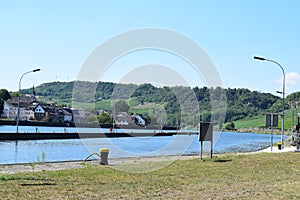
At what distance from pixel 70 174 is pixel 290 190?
824cm

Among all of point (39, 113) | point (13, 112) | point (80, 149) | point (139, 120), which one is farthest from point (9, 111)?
point (80, 149)

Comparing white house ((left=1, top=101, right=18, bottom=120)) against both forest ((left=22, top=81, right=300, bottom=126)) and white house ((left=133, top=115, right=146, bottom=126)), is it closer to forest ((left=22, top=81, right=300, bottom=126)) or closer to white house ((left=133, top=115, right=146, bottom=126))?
forest ((left=22, top=81, right=300, bottom=126))

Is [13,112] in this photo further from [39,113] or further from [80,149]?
[80,149]

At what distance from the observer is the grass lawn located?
42.0 feet

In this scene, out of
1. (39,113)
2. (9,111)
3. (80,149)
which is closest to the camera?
(80,149)

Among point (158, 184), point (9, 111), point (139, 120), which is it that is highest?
point (9, 111)

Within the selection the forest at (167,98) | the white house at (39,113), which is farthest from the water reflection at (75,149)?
the white house at (39,113)

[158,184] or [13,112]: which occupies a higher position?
[13,112]

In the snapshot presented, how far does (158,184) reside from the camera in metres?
15.5

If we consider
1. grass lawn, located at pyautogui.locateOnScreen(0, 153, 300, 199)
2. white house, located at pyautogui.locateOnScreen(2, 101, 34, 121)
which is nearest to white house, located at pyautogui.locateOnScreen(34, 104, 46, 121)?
white house, located at pyautogui.locateOnScreen(2, 101, 34, 121)

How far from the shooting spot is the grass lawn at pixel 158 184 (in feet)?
42.0

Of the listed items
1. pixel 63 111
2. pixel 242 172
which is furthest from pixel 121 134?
pixel 242 172

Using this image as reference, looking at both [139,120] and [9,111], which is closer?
[139,120]

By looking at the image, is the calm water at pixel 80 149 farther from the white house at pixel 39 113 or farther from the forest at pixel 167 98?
the white house at pixel 39 113
